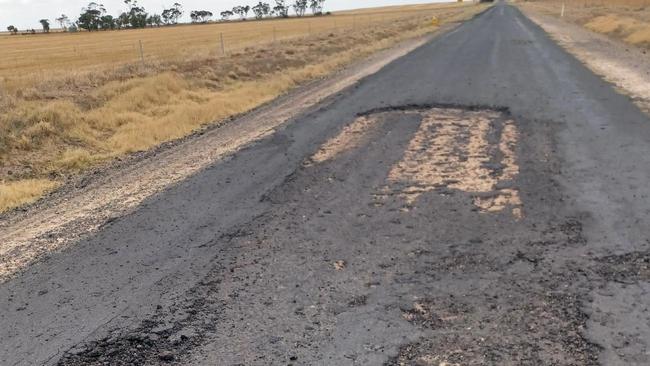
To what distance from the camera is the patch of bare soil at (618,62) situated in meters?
11.5

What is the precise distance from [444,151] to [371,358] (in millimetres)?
4770

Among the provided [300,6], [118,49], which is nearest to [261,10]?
[300,6]

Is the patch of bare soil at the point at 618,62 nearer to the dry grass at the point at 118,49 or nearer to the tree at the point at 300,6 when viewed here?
the dry grass at the point at 118,49

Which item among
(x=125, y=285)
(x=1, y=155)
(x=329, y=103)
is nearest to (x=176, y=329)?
(x=125, y=285)

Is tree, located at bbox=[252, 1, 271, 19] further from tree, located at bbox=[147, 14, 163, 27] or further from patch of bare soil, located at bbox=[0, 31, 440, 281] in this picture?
patch of bare soil, located at bbox=[0, 31, 440, 281]

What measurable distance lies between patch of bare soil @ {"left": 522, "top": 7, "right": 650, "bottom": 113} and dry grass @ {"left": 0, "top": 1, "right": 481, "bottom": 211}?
28.6 ft

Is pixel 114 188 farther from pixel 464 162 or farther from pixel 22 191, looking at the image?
pixel 464 162

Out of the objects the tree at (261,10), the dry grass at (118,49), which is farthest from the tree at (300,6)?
the dry grass at (118,49)

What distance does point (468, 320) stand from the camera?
3.51 meters

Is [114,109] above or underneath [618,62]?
underneath

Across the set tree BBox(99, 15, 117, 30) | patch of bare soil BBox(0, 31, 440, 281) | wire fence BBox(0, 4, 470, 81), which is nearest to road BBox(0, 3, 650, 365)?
patch of bare soil BBox(0, 31, 440, 281)

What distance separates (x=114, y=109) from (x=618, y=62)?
14778mm

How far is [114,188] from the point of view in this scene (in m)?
7.42

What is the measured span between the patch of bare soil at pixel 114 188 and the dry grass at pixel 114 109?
703 mm
